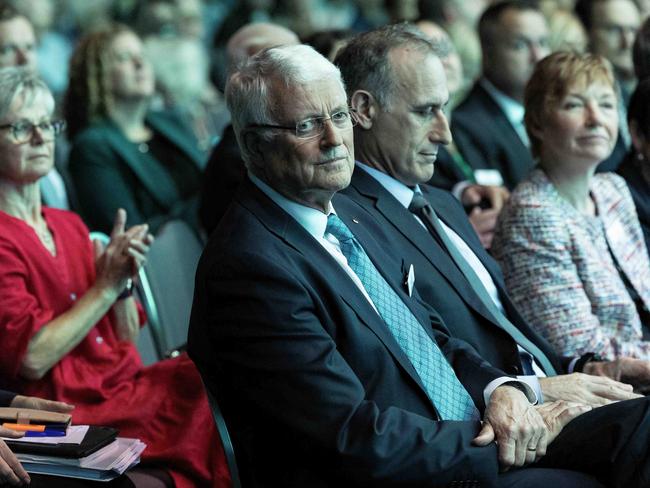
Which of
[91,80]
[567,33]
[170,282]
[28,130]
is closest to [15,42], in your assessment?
[91,80]

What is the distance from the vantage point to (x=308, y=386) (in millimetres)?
2270

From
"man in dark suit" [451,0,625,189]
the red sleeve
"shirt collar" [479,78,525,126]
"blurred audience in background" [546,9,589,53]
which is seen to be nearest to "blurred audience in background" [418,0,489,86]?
"blurred audience in background" [546,9,589,53]

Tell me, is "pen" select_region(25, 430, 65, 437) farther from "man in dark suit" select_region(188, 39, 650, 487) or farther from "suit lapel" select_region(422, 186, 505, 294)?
"suit lapel" select_region(422, 186, 505, 294)

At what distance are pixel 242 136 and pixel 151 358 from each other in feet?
4.24

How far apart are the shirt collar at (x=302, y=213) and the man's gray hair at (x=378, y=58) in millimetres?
625

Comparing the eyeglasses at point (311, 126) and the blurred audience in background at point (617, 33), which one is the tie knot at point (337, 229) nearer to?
the eyeglasses at point (311, 126)

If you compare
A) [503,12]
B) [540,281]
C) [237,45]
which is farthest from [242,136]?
[503,12]

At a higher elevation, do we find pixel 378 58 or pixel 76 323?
pixel 378 58

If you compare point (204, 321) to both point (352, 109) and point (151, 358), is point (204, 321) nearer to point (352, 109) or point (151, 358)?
point (352, 109)

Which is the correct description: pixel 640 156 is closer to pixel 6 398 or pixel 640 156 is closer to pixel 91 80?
pixel 6 398

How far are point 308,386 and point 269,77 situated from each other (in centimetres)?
67

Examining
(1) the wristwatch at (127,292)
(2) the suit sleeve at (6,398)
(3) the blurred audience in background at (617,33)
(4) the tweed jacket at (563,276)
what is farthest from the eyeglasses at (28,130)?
(3) the blurred audience in background at (617,33)

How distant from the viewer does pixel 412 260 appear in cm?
295

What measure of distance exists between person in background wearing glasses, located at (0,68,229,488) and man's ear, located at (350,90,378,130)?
0.66 meters
